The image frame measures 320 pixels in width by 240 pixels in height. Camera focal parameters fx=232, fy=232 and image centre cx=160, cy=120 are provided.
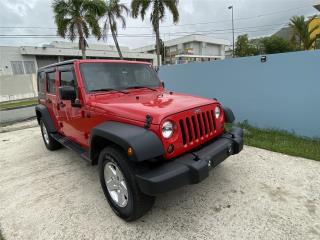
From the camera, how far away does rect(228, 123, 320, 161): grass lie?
4.41 m

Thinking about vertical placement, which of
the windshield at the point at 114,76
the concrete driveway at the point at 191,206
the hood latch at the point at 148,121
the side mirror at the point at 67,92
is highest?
the windshield at the point at 114,76

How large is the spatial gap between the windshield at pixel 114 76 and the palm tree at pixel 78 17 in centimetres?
1504

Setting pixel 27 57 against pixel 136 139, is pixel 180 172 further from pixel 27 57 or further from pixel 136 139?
pixel 27 57

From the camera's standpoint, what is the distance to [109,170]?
9.57ft

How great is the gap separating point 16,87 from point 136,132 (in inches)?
962

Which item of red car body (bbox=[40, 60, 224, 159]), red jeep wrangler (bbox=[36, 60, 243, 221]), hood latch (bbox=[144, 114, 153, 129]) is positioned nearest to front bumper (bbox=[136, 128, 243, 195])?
red jeep wrangler (bbox=[36, 60, 243, 221])

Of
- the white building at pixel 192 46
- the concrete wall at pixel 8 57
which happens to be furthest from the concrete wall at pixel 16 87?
the white building at pixel 192 46

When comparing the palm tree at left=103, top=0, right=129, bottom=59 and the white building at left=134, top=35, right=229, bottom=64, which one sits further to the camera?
the white building at left=134, top=35, right=229, bottom=64

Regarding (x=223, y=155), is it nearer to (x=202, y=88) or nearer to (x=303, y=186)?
(x=303, y=186)

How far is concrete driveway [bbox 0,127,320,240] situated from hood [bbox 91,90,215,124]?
127cm

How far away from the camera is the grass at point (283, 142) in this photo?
4410 millimetres

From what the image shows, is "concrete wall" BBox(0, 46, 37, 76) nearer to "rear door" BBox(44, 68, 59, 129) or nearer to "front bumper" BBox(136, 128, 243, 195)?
"rear door" BBox(44, 68, 59, 129)

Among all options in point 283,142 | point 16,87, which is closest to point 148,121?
point 283,142

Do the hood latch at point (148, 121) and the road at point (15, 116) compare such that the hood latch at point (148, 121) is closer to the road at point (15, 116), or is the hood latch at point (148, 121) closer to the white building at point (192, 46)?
the road at point (15, 116)
